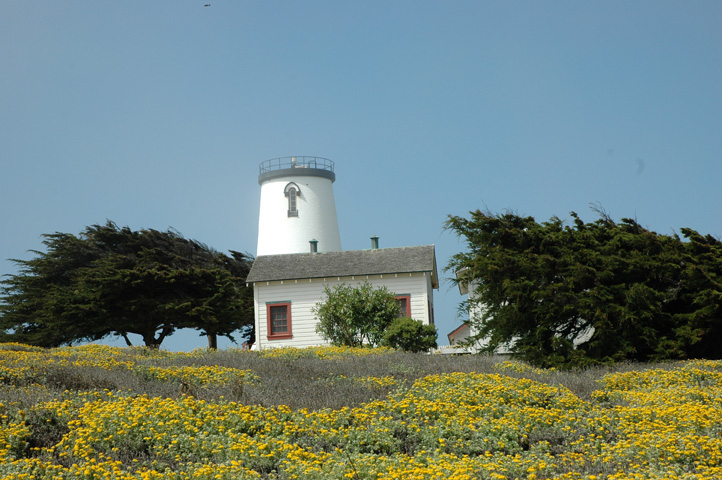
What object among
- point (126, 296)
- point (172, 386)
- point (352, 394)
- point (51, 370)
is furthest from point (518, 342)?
point (126, 296)

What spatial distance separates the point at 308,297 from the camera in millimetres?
27719

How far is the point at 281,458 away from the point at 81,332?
97.4ft

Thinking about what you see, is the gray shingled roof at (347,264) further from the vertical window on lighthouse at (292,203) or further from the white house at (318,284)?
the vertical window on lighthouse at (292,203)

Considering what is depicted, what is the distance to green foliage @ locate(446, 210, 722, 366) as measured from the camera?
17.5 m

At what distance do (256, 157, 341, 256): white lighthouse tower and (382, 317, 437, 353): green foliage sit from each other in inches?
531

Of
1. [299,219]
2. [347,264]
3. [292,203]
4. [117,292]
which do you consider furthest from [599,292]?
[117,292]

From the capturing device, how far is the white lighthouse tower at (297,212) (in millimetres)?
35875

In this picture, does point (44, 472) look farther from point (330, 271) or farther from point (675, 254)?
point (330, 271)

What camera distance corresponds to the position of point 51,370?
11.7 metres

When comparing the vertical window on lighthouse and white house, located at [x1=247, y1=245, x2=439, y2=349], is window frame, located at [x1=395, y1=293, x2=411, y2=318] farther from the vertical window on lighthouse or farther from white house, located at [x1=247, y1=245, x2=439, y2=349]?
the vertical window on lighthouse

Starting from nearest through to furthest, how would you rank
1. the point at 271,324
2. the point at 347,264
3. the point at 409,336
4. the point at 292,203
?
the point at 409,336 < the point at 271,324 < the point at 347,264 < the point at 292,203

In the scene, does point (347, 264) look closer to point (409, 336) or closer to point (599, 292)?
point (409, 336)

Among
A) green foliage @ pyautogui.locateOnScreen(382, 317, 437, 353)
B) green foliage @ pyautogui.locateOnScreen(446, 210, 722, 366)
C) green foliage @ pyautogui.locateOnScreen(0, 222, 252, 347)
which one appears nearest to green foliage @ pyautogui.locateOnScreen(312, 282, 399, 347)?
green foliage @ pyautogui.locateOnScreen(382, 317, 437, 353)

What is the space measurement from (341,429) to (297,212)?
28.7 meters
